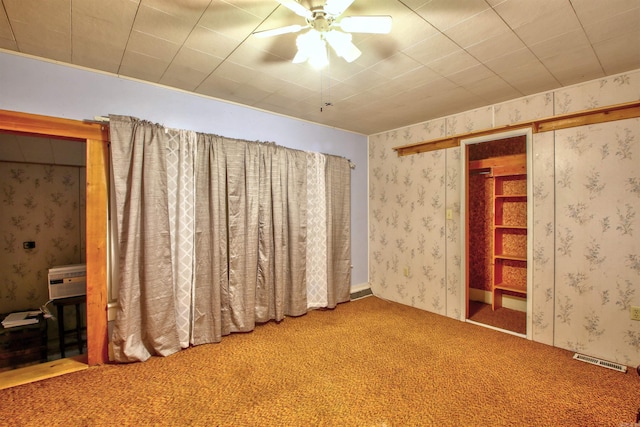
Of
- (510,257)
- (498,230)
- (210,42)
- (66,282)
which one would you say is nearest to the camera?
(210,42)

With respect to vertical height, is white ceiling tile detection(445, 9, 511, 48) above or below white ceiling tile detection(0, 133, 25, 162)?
above

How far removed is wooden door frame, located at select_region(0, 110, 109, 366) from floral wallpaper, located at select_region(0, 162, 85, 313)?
7.41 ft

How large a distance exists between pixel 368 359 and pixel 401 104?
2.43 m

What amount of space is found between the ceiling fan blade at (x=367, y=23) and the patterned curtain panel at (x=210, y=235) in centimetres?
169

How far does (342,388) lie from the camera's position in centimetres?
194

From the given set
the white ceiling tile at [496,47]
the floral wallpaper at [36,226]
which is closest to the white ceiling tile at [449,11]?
the white ceiling tile at [496,47]

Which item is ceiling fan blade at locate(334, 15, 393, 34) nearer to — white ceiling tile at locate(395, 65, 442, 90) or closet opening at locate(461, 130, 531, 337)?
white ceiling tile at locate(395, 65, 442, 90)

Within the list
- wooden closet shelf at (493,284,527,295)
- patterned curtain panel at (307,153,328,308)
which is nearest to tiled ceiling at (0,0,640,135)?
patterned curtain panel at (307,153,328,308)

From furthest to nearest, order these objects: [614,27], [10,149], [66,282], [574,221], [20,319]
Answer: [10,149]
[20,319]
[66,282]
[574,221]
[614,27]

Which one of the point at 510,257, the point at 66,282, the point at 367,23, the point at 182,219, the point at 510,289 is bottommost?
the point at 510,289

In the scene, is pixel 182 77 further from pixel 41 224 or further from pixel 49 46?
pixel 41 224

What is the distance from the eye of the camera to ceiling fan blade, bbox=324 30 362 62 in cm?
150

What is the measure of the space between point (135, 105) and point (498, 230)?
4.43m

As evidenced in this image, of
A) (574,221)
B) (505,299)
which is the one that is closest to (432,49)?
(574,221)
